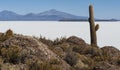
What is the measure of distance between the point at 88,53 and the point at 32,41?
628cm

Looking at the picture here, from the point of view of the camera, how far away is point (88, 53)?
59.0 feet

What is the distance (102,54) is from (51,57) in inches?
239

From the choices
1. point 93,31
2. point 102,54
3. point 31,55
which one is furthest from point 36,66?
point 93,31

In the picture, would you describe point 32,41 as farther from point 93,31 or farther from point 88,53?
point 93,31

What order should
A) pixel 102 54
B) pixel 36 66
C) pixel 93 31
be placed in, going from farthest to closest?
pixel 93 31 → pixel 102 54 → pixel 36 66

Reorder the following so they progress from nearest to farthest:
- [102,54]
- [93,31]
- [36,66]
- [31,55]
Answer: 1. [36,66]
2. [31,55]
3. [102,54]
4. [93,31]

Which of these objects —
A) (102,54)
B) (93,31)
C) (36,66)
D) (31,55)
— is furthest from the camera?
(93,31)

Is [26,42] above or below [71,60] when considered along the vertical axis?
above

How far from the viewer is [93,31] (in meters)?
20.9

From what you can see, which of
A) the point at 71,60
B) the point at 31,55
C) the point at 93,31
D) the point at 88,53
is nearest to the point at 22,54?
the point at 31,55

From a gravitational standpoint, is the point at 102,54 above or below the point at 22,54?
below

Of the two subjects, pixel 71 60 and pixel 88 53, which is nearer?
pixel 71 60

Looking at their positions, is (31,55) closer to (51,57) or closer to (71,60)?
(51,57)

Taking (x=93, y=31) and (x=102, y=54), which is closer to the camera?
(x=102, y=54)
